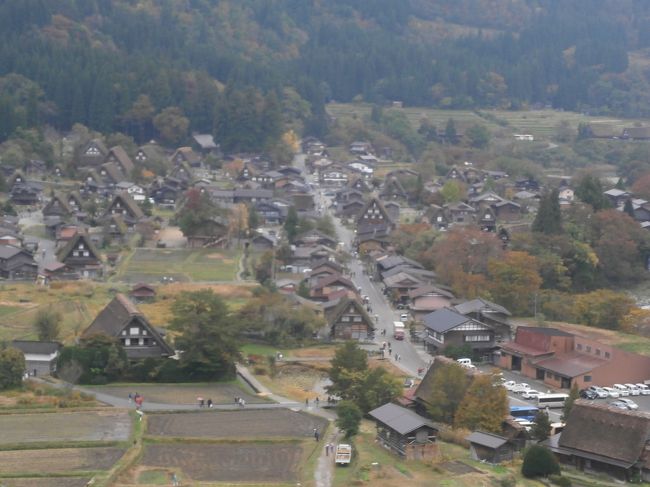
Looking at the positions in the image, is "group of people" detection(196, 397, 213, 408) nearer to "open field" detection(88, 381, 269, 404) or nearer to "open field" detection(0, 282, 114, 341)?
"open field" detection(88, 381, 269, 404)

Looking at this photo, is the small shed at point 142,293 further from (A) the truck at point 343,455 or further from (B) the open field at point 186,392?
(A) the truck at point 343,455

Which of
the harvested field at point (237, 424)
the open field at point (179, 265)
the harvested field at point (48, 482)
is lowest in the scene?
the open field at point (179, 265)

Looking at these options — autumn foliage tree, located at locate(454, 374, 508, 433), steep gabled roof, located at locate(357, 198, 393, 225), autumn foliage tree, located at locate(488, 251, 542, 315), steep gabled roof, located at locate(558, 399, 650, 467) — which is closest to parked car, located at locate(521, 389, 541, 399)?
autumn foliage tree, located at locate(454, 374, 508, 433)

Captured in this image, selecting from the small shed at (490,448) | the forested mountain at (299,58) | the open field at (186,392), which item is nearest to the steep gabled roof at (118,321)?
the open field at (186,392)

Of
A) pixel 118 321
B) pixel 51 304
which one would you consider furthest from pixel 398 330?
pixel 51 304

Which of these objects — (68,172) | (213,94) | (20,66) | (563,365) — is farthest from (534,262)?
(20,66)

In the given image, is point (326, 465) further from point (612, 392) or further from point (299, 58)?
point (299, 58)

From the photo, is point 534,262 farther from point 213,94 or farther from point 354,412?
point 213,94
